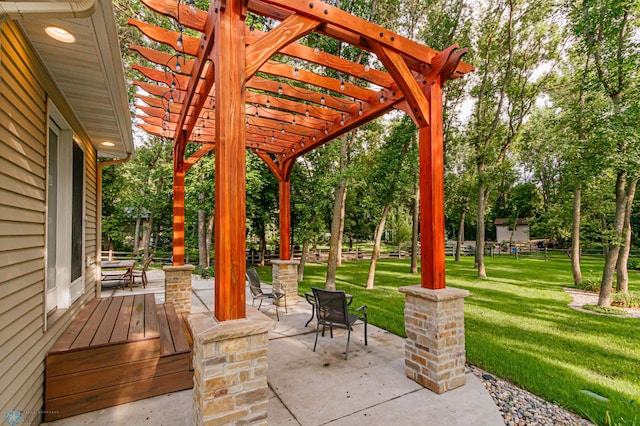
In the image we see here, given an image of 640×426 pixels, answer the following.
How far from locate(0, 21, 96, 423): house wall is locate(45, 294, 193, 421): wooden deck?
4.8 inches

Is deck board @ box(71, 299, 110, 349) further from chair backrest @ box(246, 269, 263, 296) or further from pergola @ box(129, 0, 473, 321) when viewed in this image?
chair backrest @ box(246, 269, 263, 296)

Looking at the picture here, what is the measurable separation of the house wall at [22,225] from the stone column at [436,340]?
327 cm

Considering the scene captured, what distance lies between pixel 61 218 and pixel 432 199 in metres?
4.23

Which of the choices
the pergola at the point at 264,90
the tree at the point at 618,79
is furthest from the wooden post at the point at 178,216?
the tree at the point at 618,79

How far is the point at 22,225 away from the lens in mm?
2232

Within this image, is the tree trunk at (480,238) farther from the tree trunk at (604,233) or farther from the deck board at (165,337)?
the deck board at (165,337)

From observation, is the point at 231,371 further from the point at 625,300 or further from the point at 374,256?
the point at 625,300

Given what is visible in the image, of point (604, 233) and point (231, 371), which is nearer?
point (231, 371)

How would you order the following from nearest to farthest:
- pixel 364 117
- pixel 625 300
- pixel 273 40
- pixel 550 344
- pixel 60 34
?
pixel 60 34 → pixel 273 40 → pixel 364 117 → pixel 550 344 → pixel 625 300

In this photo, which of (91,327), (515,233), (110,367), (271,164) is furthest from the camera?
(515,233)

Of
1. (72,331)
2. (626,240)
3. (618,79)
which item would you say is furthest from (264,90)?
(626,240)

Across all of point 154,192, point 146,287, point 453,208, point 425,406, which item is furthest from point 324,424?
point 453,208

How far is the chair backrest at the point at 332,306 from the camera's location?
12.7 ft

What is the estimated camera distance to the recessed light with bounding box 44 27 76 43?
2130 mm
